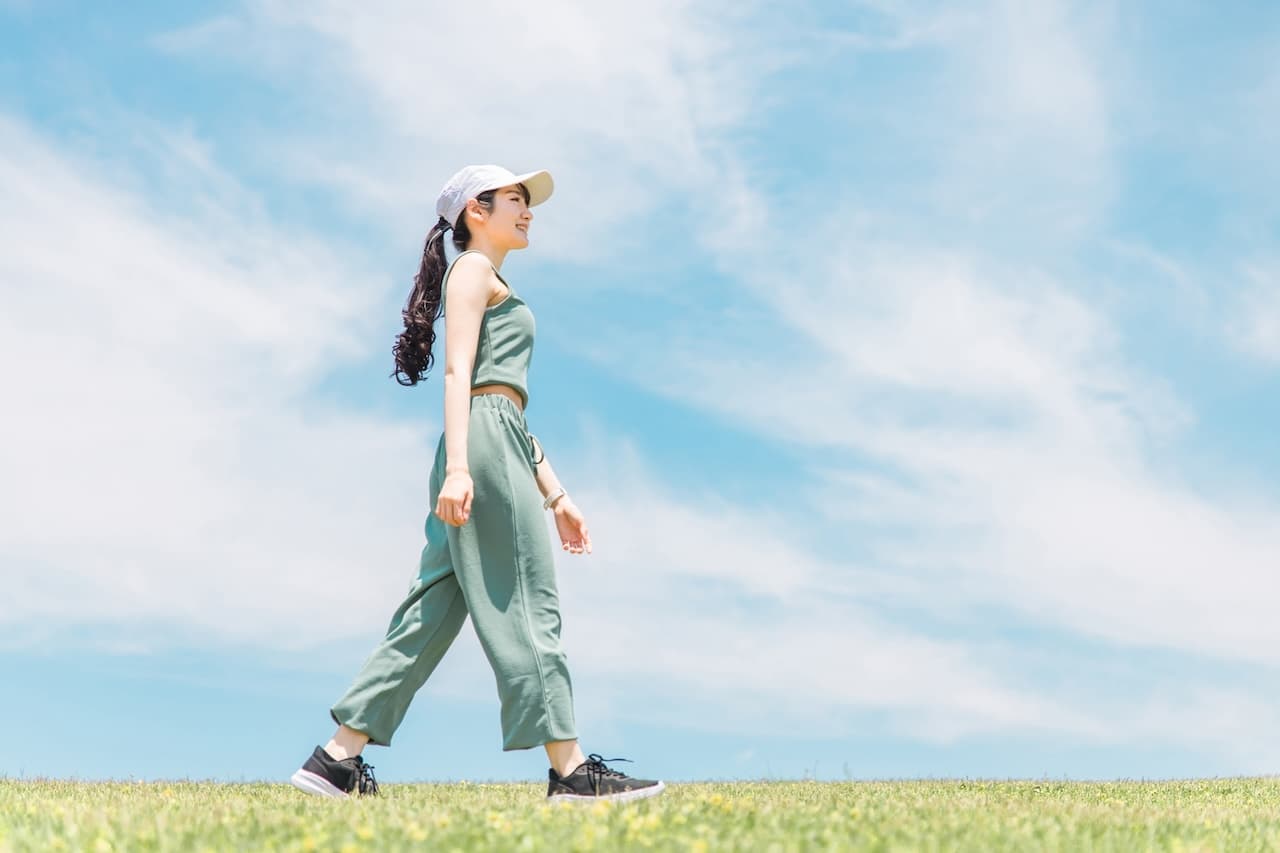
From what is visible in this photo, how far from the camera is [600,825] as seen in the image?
489 cm

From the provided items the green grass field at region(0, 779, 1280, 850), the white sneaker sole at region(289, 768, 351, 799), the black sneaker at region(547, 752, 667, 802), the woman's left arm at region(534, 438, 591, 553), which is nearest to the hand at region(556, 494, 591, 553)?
the woman's left arm at region(534, 438, 591, 553)

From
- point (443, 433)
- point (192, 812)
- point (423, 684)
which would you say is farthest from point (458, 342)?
point (192, 812)

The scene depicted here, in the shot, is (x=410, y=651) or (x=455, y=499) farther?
(x=410, y=651)

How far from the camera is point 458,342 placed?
21.5 feet

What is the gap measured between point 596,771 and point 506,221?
3.02 m

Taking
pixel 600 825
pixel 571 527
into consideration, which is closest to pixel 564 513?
pixel 571 527

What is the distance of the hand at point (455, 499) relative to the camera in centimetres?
623

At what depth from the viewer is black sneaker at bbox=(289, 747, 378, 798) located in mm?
6766

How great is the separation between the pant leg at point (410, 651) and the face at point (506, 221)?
3.99 feet

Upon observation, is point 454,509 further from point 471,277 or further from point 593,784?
point 593,784

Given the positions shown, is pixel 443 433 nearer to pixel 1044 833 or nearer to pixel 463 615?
pixel 463 615

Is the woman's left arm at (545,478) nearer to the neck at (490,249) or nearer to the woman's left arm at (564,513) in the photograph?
the woman's left arm at (564,513)

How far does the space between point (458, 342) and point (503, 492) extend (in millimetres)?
808

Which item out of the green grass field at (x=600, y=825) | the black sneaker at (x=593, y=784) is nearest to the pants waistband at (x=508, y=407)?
the black sneaker at (x=593, y=784)
